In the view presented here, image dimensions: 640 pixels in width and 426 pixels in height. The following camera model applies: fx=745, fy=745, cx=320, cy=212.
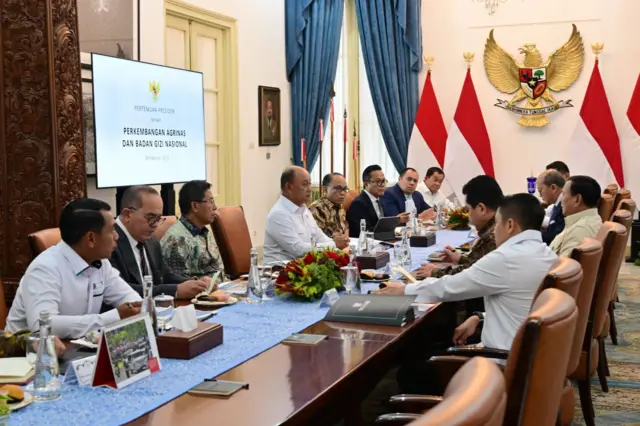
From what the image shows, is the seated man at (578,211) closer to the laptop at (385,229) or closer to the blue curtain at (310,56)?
the laptop at (385,229)

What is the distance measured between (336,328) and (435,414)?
5.87 ft

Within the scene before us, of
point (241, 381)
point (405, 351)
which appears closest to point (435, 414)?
point (241, 381)

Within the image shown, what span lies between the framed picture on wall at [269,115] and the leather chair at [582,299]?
5.87 meters

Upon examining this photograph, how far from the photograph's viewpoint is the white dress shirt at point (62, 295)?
8.18ft

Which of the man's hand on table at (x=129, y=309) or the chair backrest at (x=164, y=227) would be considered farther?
the chair backrest at (x=164, y=227)

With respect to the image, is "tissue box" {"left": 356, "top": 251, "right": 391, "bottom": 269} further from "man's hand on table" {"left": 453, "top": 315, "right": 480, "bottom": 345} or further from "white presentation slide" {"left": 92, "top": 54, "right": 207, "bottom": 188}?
"white presentation slide" {"left": 92, "top": 54, "right": 207, "bottom": 188}

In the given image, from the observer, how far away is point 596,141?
28.6 ft

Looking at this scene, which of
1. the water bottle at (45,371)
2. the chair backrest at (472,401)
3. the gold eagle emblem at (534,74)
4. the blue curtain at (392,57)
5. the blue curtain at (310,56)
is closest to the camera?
the chair backrest at (472,401)

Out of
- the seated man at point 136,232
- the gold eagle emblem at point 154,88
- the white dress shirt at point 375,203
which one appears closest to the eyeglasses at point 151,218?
the seated man at point 136,232

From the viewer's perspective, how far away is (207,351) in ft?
7.57

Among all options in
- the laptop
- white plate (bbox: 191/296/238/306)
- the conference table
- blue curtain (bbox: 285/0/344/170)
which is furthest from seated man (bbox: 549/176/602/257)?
blue curtain (bbox: 285/0/344/170)

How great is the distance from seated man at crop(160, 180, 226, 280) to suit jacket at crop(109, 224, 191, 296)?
0.17m

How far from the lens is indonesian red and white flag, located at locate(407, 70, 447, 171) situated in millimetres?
9312

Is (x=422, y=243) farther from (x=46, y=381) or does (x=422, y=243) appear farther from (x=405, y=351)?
(x=46, y=381)
